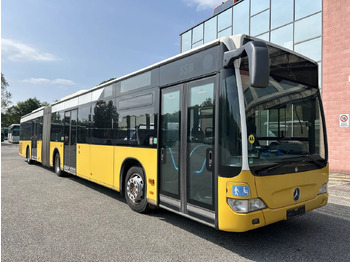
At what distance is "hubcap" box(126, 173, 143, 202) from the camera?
17.2 feet

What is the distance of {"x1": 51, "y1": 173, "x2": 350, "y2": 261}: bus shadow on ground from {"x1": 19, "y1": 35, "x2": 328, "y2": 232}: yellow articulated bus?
0.50 metres

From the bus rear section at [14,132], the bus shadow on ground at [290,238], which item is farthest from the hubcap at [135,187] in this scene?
the bus rear section at [14,132]

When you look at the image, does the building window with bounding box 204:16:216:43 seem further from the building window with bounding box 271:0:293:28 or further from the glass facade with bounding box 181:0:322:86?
the building window with bounding box 271:0:293:28

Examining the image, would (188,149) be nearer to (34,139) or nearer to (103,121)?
(103,121)

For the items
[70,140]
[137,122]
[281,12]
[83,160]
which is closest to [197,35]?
[281,12]

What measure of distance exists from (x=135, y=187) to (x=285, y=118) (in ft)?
10.2

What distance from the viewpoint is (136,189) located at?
5297 millimetres

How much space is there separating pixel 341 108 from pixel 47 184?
1184cm

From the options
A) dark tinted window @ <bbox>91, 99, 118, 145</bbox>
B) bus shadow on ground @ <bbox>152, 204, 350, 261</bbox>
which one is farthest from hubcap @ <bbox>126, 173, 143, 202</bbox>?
dark tinted window @ <bbox>91, 99, 118, 145</bbox>

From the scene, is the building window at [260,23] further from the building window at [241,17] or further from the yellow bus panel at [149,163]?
the yellow bus panel at [149,163]

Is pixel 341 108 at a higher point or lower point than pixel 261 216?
higher

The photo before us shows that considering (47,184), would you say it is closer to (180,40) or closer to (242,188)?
(242,188)

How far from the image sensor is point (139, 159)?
206 inches

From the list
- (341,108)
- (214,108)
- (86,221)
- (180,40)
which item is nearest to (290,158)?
(214,108)
